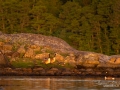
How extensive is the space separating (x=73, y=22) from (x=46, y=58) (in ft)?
60.7

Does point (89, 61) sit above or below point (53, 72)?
above

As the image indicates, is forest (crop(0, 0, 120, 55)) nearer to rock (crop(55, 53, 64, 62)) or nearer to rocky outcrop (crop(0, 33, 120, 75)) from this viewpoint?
rocky outcrop (crop(0, 33, 120, 75))

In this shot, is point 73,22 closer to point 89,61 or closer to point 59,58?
point 59,58

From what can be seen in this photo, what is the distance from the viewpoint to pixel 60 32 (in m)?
88.3

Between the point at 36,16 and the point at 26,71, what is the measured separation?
2434cm

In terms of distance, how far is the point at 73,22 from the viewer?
284ft

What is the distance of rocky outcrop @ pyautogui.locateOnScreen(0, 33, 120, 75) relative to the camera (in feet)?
220

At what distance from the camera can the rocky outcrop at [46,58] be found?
67.1 m

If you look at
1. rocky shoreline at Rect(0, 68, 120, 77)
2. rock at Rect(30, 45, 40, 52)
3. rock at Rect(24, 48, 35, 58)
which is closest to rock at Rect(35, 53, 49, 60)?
rock at Rect(24, 48, 35, 58)

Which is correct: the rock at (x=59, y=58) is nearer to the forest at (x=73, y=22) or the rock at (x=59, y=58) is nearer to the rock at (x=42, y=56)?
the rock at (x=42, y=56)

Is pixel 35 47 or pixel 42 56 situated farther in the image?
pixel 35 47

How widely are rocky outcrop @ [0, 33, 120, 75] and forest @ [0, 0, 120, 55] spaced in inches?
539

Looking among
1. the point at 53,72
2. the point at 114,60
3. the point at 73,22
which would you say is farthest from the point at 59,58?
the point at 73,22

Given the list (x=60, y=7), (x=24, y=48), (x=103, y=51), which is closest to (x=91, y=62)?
(x=24, y=48)
